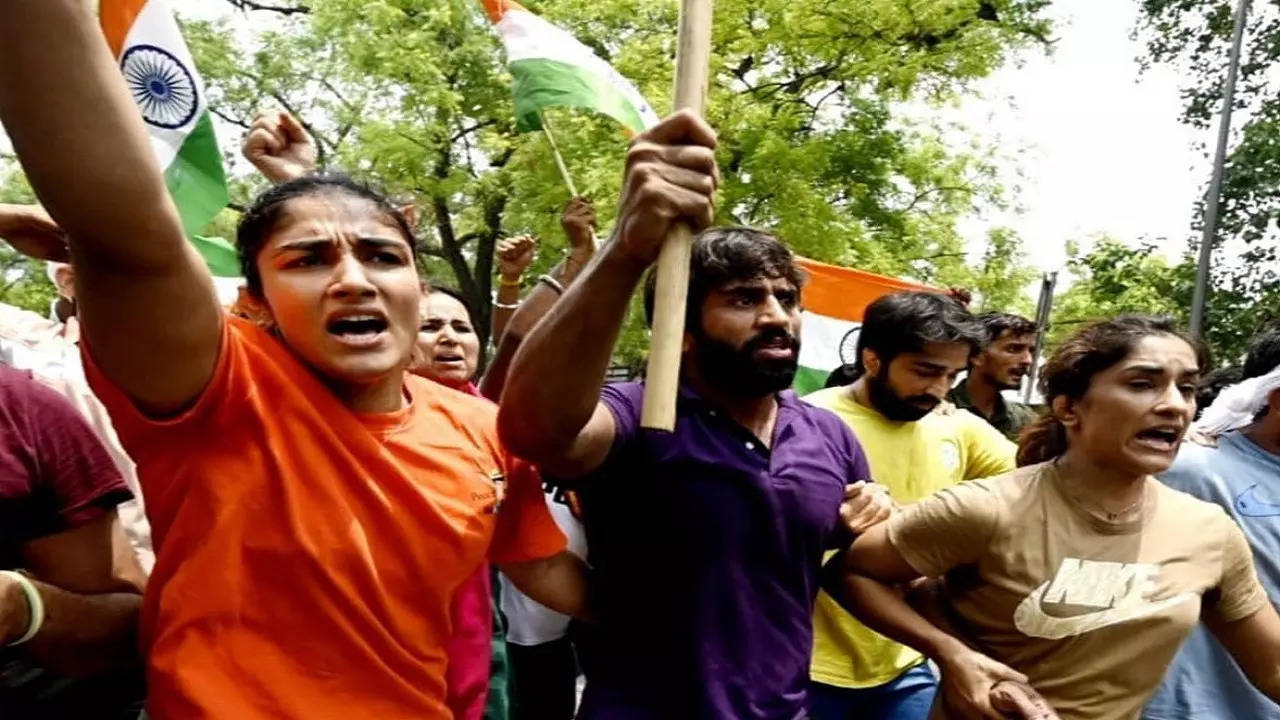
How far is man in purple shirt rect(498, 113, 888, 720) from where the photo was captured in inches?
92.4

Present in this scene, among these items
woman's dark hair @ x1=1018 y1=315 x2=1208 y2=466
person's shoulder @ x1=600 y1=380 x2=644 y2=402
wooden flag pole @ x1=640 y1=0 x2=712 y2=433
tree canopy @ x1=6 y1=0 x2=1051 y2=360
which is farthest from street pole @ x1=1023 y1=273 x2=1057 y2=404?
wooden flag pole @ x1=640 y1=0 x2=712 y2=433

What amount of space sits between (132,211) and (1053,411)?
7.69 feet

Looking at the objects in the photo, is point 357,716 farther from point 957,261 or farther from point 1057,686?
point 957,261

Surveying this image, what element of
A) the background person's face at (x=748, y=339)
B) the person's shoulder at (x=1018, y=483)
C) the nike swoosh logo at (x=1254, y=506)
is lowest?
the nike swoosh logo at (x=1254, y=506)

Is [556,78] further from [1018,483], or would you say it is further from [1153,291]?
[1153,291]

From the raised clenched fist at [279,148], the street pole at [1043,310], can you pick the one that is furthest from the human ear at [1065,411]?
the street pole at [1043,310]

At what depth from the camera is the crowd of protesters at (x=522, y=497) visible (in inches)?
A: 66.2

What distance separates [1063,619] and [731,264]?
3.61 feet

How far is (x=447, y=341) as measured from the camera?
3.82 m

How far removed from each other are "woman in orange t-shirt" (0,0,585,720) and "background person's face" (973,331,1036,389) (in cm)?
395

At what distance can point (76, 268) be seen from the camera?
1426 mm

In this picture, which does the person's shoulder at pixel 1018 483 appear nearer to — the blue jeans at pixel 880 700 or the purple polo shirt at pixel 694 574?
the purple polo shirt at pixel 694 574

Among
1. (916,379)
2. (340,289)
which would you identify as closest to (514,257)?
(916,379)

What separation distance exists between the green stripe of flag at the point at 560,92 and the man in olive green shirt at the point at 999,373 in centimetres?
246
